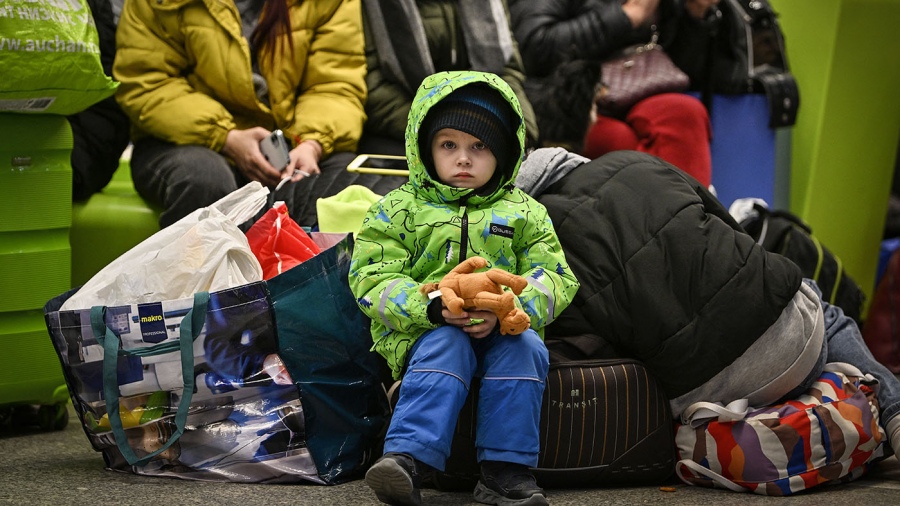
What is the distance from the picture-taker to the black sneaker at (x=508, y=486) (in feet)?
6.15

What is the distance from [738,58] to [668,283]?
185 cm

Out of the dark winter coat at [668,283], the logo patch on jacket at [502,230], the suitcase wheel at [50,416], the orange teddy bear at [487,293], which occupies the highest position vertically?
the logo patch on jacket at [502,230]

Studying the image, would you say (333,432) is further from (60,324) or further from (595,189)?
(595,189)

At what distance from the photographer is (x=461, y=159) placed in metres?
2.07

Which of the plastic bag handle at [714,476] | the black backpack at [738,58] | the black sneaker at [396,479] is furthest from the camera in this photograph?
the black backpack at [738,58]

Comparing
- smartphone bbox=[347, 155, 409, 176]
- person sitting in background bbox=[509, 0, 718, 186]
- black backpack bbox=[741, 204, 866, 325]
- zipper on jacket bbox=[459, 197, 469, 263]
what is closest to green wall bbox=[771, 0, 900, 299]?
person sitting in background bbox=[509, 0, 718, 186]

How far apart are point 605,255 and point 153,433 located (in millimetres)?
1017

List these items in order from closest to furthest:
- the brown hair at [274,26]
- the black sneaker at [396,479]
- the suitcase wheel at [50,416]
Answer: the black sneaker at [396,479]
the suitcase wheel at [50,416]
the brown hair at [274,26]

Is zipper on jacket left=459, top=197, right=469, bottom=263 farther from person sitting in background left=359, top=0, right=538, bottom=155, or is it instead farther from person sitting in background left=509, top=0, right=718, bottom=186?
person sitting in background left=509, top=0, right=718, bottom=186

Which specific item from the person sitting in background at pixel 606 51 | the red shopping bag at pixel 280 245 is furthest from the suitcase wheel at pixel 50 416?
the person sitting in background at pixel 606 51

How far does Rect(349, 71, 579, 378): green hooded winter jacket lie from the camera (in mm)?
1995

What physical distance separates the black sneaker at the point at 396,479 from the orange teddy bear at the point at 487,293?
29 cm

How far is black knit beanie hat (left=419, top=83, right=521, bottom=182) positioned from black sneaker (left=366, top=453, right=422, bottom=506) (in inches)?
24.3

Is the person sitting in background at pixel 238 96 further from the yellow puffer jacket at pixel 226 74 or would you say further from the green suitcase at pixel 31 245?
the green suitcase at pixel 31 245
